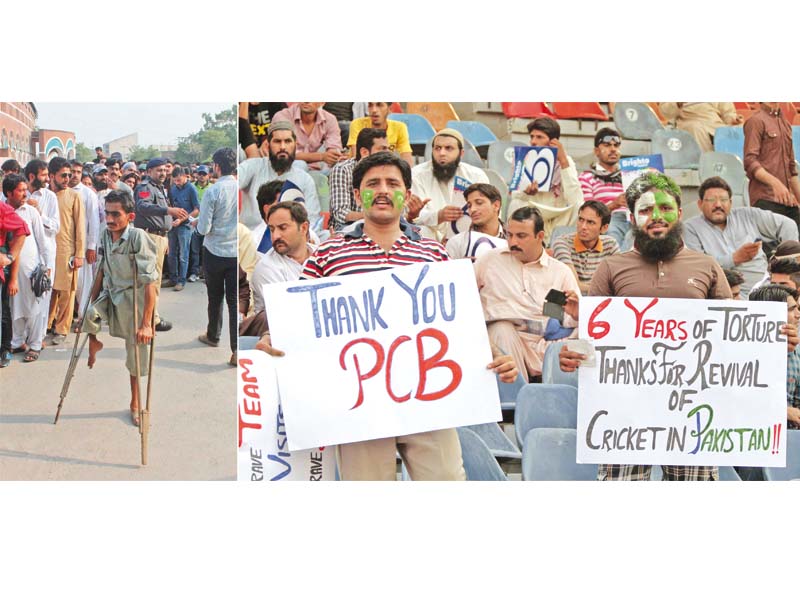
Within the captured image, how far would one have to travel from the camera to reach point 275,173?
539cm

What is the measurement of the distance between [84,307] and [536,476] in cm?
304

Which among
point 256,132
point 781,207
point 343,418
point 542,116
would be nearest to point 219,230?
point 256,132

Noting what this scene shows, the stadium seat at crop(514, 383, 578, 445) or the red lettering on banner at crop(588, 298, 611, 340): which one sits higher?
the red lettering on banner at crop(588, 298, 611, 340)

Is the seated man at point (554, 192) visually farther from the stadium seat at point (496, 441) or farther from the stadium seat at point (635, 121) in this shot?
the stadium seat at point (496, 441)

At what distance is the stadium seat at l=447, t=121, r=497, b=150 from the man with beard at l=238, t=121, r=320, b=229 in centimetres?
100

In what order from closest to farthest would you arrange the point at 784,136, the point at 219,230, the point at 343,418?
the point at 343,418, the point at 219,230, the point at 784,136

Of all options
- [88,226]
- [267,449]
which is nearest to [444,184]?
[267,449]

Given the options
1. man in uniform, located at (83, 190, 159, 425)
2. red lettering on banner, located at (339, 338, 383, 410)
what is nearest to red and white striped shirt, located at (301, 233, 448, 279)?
red lettering on banner, located at (339, 338, 383, 410)

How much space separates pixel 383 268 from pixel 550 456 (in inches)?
62.6

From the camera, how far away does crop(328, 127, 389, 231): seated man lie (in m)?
5.37

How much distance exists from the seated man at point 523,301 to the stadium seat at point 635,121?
3.24 feet

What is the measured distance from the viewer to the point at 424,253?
5.11m

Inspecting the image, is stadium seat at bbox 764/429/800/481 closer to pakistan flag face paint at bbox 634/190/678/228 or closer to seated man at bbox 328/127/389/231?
pakistan flag face paint at bbox 634/190/678/228

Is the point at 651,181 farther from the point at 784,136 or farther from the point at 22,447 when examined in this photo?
the point at 22,447
